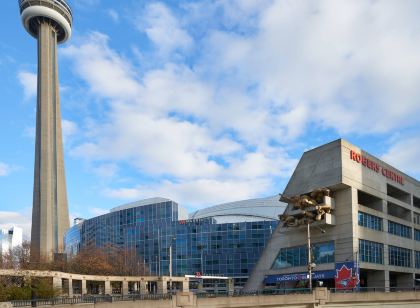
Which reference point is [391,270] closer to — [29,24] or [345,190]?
[345,190]

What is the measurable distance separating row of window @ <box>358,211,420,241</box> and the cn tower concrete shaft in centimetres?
10044

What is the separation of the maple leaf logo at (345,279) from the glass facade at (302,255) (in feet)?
8.58

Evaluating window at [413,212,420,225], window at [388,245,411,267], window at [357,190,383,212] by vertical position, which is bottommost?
window at [388,245,411,267]

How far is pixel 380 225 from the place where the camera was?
7456 cm

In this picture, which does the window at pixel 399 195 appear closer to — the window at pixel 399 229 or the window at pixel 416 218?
the window at pixel 416 218

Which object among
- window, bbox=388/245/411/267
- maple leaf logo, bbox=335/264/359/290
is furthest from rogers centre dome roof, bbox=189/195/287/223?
maple leaf logo, bbox=335/264/359/290

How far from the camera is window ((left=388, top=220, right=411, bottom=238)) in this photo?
77.2 metres

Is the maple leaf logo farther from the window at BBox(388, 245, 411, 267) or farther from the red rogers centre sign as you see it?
the red rogers centre sign

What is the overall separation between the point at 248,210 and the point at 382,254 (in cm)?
9023

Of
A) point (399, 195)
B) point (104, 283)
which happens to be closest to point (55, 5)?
point (104, 283)

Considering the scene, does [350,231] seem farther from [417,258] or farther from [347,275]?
[417,258]

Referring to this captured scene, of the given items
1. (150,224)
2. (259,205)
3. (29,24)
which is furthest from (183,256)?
(29,24)

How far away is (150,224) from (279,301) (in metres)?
109

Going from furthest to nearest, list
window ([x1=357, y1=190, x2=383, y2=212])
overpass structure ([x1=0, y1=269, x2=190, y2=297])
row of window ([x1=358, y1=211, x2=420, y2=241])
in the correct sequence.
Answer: overpass structure ([x1=0, y1=269, x2=190, y2=297]) < window ([x1=357, y1=190, x2=383, y2=212]) < row of window ([x1=358, y1=211, x2=420, y2=241])
